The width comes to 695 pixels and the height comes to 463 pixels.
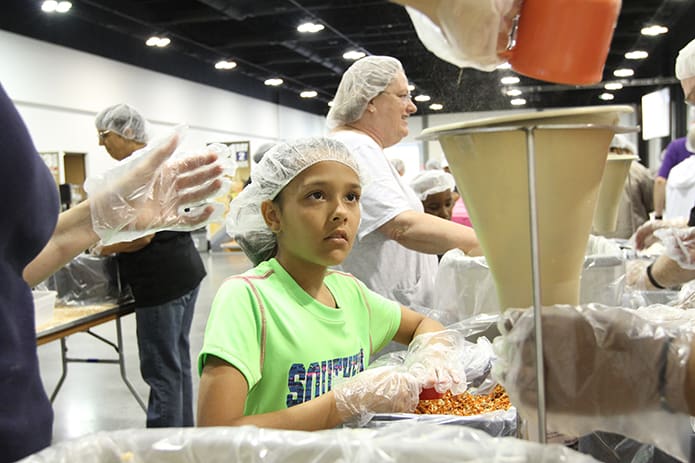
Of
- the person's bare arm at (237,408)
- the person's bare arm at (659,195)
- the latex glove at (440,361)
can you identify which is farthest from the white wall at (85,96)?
the person's bare arm at (237,408)

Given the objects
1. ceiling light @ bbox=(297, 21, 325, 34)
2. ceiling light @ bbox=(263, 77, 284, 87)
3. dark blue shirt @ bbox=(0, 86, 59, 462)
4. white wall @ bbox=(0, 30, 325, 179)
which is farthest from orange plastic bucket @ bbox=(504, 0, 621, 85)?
ceiling light @ bbox=(263, 77, 284, 87)

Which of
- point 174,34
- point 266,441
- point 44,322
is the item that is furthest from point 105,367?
point 174,34

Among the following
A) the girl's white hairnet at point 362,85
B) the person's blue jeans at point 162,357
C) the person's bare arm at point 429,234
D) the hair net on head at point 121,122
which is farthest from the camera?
the hair net on head at point 121,122

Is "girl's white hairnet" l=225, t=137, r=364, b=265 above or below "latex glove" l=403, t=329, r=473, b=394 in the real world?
above

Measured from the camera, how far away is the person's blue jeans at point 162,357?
305 cm

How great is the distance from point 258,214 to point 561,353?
105cm

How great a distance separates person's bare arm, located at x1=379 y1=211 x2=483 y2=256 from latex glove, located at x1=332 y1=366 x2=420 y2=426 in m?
0.80

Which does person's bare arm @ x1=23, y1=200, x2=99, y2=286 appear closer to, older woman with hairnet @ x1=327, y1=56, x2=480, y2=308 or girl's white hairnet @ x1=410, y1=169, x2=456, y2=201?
older woman with hairnet @ x1=327, y1=56, x2=480, y2=308

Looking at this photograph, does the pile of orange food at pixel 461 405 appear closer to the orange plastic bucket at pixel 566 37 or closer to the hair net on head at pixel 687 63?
the orange plastic bucket at pixel 566 37

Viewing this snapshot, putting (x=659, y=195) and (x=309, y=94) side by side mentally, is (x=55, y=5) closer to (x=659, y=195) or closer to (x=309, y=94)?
(x=659, y=195)

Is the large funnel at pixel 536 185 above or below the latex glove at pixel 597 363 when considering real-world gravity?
above

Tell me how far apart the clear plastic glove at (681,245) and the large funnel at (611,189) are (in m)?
0.16

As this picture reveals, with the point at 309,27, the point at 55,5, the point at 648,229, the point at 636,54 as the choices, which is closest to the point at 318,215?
the point at 648,229

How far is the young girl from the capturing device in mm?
1210
